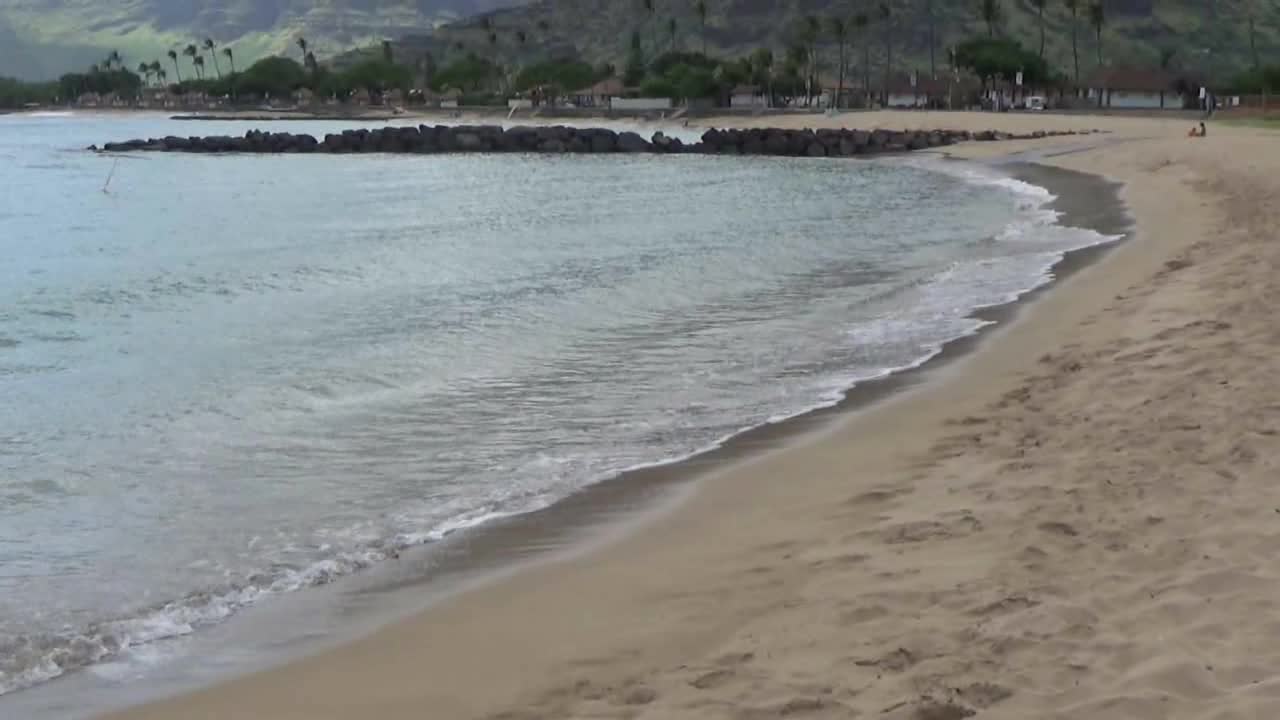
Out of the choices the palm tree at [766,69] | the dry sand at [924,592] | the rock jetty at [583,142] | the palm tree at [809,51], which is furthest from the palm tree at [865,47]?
the dry sand at [924,592]

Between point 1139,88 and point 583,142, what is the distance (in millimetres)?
57665

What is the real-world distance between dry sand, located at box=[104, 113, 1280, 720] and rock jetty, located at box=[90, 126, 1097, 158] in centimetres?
6199

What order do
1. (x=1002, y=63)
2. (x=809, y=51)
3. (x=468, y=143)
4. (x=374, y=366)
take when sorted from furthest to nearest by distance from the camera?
(x=809, y=51)
(x=1002, y=63)
(x=468, y=143)
(x=374, y=366)

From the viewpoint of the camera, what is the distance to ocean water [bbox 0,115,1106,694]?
291 inches

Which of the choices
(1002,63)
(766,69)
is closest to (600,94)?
(766,69)

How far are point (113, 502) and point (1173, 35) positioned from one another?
8390 inches

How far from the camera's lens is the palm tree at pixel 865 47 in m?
141

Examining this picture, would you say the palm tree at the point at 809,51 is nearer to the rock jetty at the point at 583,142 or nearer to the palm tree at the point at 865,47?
the palm tree at the point at 865,47

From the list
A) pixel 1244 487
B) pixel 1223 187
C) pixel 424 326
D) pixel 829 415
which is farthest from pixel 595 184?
pixel 1244 487

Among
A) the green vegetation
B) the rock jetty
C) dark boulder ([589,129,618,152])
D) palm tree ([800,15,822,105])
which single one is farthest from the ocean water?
palm tree ([800,15,822,105])

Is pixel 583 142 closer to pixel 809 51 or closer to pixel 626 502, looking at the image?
pixel 626 502

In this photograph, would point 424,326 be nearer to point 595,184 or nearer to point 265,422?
point 265,422

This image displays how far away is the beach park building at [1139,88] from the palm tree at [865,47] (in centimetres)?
2308

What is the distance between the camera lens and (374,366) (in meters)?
13.2
